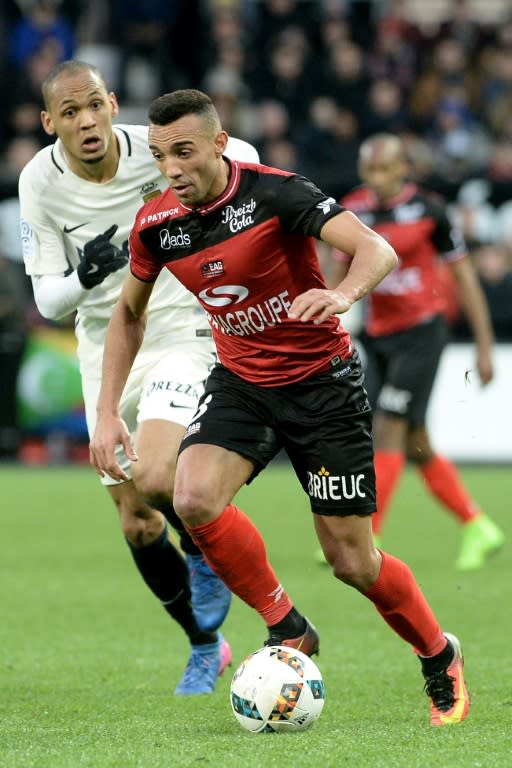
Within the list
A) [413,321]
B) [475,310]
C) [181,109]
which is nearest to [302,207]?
[181,109]

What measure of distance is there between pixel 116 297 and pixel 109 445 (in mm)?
1268

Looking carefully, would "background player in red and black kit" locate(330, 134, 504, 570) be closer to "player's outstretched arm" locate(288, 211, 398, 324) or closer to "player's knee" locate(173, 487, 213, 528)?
"player's knee" locate(173, 487, 213, 528)

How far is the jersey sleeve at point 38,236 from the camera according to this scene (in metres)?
6.12

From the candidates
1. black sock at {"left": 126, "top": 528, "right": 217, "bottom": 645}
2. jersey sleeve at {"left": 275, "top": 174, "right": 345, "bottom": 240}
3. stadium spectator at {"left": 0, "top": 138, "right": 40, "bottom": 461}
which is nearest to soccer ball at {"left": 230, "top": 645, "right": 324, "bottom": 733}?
black sock at {"left": 126, "top": 528, "right": 217, "bottom": 645}

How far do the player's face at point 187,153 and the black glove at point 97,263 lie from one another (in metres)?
0.88

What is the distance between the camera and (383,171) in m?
9.67

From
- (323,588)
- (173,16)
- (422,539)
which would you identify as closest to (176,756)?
(323,588)

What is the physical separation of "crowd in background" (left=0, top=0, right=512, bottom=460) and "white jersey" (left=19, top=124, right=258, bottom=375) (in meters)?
9.73

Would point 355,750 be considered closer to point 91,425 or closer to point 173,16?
point 91,425

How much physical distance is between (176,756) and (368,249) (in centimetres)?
Result: 168

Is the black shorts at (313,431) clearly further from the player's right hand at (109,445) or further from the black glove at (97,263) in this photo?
the black glove at (97,263)

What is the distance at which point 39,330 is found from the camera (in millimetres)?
15875

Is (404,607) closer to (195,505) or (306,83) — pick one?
(195,505)

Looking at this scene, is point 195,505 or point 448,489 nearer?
point 195,505
